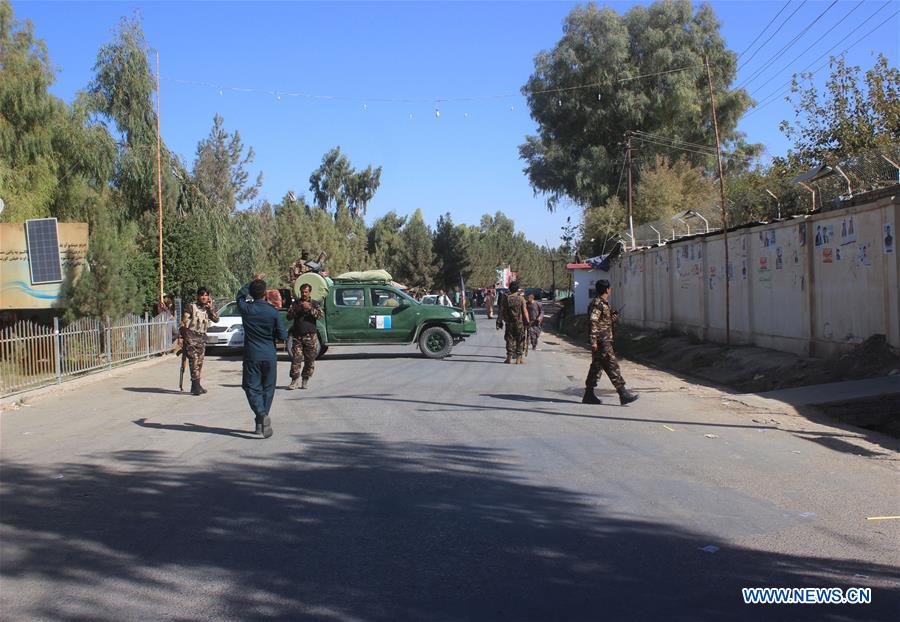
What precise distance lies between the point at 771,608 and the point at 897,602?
65 cm

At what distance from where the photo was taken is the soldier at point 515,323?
18484 millimetres

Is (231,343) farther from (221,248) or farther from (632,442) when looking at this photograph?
(632,442)

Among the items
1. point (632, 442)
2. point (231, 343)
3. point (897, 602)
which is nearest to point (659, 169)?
point (231, 343)

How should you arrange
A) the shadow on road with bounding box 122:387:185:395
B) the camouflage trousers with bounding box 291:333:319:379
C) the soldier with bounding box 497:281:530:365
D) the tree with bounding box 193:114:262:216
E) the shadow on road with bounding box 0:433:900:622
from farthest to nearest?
1. the tree with bounding box 193:114:262:216
2. the soldier with bounding box 497:281:530:365
3. the shadow on road with bounding box 122:387:185:395
4. the camouflage trousers with bounding box 291:333:319:379
5. the shadow on road with bounding box 0:433:900:622

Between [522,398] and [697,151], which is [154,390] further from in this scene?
[697,151]

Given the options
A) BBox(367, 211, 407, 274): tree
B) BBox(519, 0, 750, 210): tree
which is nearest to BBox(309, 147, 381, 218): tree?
BBox(367, 211, 407, 274): tree

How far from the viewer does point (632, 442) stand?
8.36 m

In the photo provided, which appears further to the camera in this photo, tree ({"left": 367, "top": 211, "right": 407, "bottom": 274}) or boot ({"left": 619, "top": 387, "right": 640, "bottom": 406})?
tree ({"left": 367, "top": 211, "right": 407, "bottom": 274})

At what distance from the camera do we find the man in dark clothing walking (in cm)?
889

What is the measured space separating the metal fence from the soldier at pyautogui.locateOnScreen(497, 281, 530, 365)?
7.29m

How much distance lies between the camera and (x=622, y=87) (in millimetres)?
44812

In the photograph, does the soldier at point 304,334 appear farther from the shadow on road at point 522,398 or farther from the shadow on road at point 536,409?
the shadow on road at point 522,398

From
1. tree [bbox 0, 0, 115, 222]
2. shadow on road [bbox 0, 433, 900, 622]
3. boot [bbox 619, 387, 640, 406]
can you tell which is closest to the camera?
shadow on road [bbox 0, 433, 900, 622]

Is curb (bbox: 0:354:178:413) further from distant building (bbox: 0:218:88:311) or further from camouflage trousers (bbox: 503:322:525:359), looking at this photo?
camouflage trousers (bbox: 503:322:525:359)
